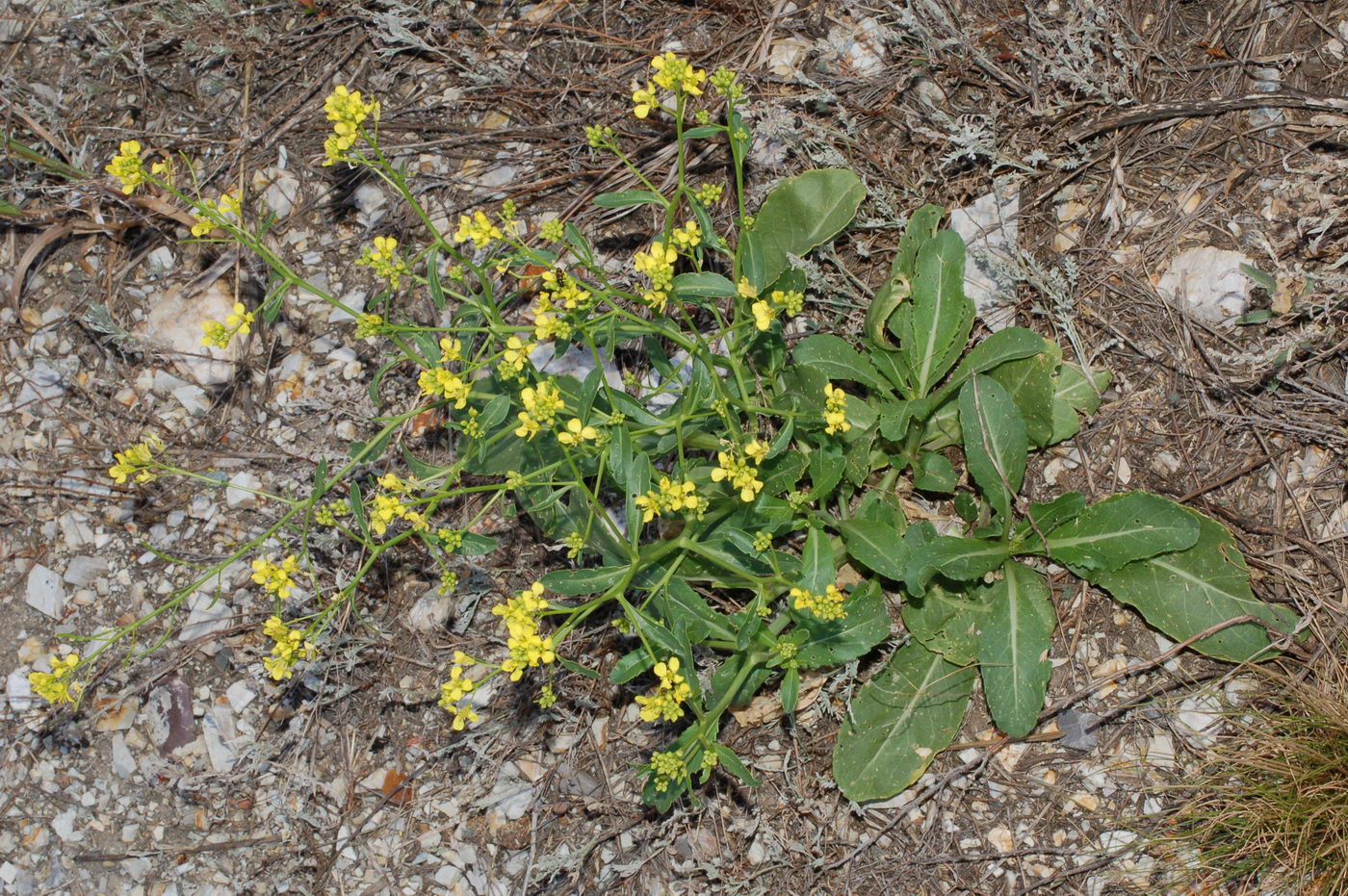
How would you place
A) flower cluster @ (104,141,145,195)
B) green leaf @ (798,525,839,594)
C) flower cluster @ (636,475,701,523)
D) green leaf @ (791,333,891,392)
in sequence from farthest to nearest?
1. green leaf @ (791,333,891,392)
2. green leaf @ (798,525,839,594)
3. flower cluster @ (104,141,145,195)
4. flower cluster @ (636,475,701,523)

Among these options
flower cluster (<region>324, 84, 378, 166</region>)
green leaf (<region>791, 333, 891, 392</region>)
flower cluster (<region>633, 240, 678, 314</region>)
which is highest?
flower cluster (<region>324, 84, 378, 166</region>)

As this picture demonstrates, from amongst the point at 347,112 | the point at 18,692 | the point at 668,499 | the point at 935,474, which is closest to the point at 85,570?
the point at 18,692

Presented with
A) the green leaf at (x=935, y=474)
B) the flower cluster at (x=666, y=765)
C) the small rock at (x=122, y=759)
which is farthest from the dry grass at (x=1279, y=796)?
the small rock at (x=122, y=759)

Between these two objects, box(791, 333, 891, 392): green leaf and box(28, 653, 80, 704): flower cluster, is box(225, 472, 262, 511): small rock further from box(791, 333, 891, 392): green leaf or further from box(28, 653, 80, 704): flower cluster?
box(791, 333, 891, 392): green leaf

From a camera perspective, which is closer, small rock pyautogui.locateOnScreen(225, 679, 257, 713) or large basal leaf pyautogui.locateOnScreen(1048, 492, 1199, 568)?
large basal leaf pyautogui.locateOnScreen(1048, 492, 1199, 568)

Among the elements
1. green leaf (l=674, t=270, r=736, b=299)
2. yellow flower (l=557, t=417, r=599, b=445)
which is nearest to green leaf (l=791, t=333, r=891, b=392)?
green leaf (l=674, t=270, r=736, b=299)

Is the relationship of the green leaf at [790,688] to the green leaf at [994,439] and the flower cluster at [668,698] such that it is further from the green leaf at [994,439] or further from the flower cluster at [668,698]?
the green leaf at [994,439]
